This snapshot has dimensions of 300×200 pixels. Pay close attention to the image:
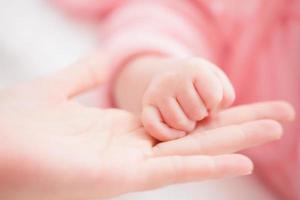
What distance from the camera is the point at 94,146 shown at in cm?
42

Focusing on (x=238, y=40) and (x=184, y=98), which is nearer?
(x=184, y=98)

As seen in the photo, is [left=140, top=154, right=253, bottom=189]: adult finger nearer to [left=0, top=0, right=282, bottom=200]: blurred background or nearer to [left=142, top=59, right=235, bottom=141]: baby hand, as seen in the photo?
[left=142, top=59, right=235, bottom=141]: baby hand

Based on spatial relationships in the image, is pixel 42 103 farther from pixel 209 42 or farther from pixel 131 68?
pixel 209 42

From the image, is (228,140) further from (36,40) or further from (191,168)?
(36,40)

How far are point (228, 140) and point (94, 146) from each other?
0.36 ft

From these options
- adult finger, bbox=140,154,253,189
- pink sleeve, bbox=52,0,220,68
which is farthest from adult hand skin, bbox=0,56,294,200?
pink sleeve, bbox=52,0,220,68

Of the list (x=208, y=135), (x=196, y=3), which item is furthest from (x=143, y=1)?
(x=208, y=135)

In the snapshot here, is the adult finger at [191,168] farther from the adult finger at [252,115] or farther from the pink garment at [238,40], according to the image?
the pink garment at [238,40]

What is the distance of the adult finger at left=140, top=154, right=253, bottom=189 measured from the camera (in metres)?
0.39

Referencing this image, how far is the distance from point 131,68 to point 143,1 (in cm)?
11

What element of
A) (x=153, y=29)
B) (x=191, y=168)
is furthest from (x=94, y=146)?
(x=153, y=29)

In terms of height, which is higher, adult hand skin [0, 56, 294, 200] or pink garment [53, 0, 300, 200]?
pink garment [53, 0, 300, 200]

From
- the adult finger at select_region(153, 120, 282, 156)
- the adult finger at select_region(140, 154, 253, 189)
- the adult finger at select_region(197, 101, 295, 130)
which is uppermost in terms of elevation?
the adult finger at select_region(197, 101, 295, 130)

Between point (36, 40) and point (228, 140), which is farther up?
point (36, 40)
